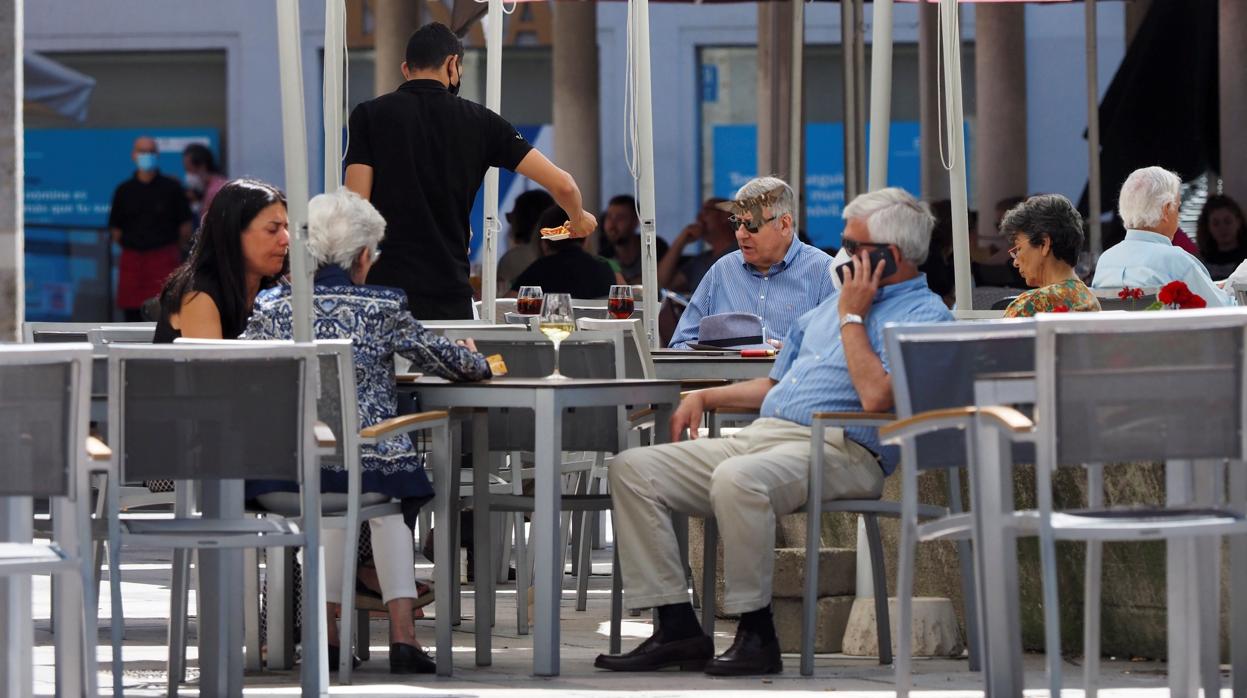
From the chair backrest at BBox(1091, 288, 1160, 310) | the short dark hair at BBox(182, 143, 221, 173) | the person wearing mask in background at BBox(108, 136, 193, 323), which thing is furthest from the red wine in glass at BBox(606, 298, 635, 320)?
the short dark hair at BBox(182, 143, 221, 173)

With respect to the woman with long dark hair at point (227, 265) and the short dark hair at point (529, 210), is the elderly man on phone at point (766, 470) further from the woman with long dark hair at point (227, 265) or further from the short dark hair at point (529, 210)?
the short dark hair at point (529, 210)

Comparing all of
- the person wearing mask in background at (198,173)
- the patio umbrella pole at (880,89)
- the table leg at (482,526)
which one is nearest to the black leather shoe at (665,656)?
the table leg at (482,526)

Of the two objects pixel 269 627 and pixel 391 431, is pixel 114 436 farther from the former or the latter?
pixel 269 627

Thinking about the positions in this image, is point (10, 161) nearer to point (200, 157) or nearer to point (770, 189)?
point (770, 189)

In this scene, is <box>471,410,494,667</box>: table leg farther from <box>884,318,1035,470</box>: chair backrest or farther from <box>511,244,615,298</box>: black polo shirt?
<box>511,244,615,298</box>: black polo shirt

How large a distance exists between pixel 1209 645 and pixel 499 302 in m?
4.24

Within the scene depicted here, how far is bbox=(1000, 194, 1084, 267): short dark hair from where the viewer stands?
5.77m

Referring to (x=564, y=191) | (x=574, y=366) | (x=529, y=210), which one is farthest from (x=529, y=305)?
(x=529, y=210)

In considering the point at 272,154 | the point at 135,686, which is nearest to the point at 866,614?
the point at 135,686

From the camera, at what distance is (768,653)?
5.17 m

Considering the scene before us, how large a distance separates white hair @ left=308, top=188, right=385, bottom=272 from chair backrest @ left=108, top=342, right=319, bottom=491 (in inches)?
A: 31.5

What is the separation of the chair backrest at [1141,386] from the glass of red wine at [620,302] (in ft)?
8.19

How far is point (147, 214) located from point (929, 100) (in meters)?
5.41

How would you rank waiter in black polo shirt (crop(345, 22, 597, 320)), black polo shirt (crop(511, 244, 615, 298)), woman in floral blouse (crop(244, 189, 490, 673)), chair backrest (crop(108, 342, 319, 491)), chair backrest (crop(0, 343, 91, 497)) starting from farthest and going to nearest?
1. black polo shirt (crop(511, 244, 615, 298))
2. waiter in black polo shirt (crop(345, 22, 597, 320))
3. woman in floral blouse (crop(244, 189, 490, 673))
4. chair backrest (crop(108, 342, 319, 491))
5. chair backrest (crop(0, 343, 91, 497))
